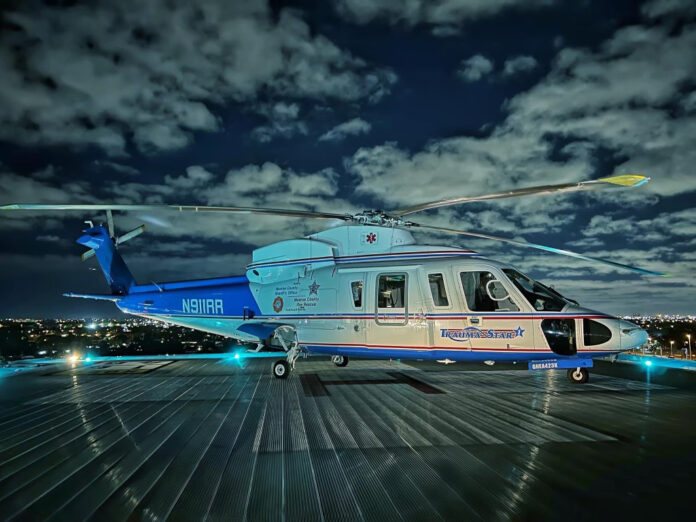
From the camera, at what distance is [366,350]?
10211 mm

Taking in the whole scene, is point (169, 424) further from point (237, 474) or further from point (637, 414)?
point (637, 414)

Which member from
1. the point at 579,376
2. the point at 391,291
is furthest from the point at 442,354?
the point at 579,376

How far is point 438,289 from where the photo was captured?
9.63 metres

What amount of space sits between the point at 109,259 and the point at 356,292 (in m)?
9.93

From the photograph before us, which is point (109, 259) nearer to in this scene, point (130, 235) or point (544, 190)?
point (130, 235)

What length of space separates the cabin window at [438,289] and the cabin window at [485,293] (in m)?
0.47

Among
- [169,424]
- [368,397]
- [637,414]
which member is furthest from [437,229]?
[169,424]

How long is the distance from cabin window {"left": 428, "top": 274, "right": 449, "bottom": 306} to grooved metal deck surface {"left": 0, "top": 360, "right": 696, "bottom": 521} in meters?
2.00

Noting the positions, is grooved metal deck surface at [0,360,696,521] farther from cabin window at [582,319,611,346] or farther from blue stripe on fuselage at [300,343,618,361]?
cabin window at [582,319,611,346]

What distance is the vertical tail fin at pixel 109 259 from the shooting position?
14.4 metres

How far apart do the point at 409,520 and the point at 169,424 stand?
448cm

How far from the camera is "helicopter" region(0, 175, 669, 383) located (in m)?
8.68

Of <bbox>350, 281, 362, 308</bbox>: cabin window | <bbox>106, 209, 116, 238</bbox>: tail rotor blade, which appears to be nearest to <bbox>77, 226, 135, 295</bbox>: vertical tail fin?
<bbox>106, 209, 116, 238</bbox>: tail rotor blade

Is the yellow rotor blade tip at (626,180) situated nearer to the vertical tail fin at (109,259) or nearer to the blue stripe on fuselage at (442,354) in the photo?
the blue stripe on fuselage at (442,354)
